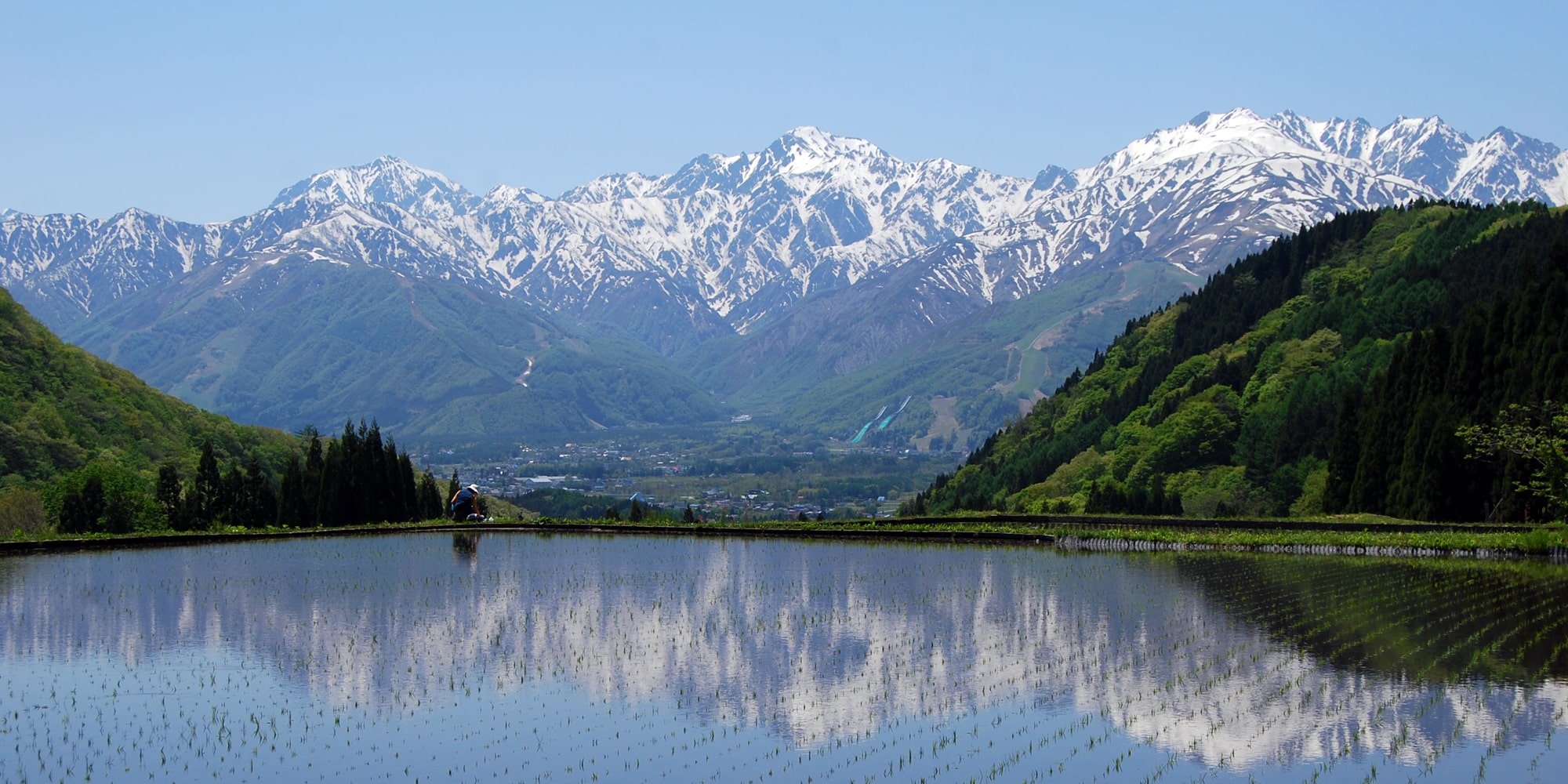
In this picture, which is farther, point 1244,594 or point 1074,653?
point 1244,594

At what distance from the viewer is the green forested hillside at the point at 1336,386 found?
89.4 metres

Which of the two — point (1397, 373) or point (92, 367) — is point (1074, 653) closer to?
point (1397, 373)

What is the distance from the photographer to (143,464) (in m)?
149

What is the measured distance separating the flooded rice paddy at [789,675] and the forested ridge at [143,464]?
3587 centimetres

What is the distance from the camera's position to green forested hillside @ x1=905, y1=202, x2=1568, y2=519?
89.4 m

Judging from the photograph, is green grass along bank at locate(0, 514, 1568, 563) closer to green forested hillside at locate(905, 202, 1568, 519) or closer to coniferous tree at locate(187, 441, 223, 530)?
coniferous tree at locate(187, 441, 223, 530)


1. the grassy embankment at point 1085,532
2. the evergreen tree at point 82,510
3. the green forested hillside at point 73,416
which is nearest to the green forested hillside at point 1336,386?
the grassy embankment at point 1085,532

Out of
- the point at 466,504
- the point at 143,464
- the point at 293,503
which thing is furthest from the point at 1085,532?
the point at 143,464

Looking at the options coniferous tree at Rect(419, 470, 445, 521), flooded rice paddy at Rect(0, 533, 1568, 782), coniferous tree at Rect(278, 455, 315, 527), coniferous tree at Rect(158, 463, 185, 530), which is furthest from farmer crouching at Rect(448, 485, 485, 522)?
flooded rice paddy at Rect(0, 533, 1568, 782)

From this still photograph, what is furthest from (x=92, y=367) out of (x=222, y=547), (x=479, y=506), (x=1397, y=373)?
(x=1397, y=373)

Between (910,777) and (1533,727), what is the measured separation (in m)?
13.7

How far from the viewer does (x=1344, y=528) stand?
77.9m

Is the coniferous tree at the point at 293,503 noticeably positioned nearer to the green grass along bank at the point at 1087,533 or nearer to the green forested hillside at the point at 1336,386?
the green grass along bank at the point at 1087,533

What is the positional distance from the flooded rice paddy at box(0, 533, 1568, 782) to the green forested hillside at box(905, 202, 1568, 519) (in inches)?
1257
